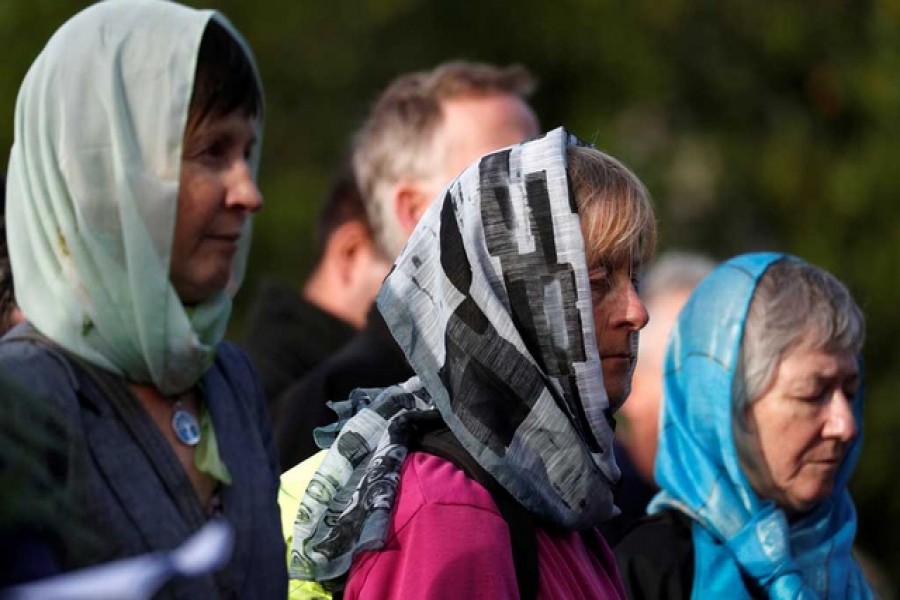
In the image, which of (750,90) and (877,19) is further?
(750,90)

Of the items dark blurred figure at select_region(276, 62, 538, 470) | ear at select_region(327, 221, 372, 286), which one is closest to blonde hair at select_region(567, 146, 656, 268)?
dark blurred figure at select_region(276, 62, 538, 470)

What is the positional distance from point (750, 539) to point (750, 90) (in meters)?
7.91

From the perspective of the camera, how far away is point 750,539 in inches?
149

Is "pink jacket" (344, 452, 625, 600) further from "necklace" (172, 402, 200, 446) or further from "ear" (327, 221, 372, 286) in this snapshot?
"ear" (327, 221, 372, 286)

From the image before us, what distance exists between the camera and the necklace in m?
3.07

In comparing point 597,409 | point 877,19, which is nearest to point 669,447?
point 597,409

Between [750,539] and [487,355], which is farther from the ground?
[487,355]

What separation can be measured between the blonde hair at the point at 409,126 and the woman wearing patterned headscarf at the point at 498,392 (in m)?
1.89

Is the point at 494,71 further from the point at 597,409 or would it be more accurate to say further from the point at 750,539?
the point at 597,409

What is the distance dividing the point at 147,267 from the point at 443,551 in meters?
0.85

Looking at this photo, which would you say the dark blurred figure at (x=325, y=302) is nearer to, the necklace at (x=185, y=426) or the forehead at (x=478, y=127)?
the forehead at (x=478, y=127)

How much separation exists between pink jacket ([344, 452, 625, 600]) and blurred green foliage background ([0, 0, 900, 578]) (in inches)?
298

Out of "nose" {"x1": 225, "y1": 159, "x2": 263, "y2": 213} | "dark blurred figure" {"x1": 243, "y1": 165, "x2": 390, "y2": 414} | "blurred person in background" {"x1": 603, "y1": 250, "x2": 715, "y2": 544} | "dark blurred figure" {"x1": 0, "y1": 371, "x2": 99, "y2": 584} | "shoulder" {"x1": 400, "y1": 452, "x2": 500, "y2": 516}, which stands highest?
"dark blurred figure" {"x1": 0, "y1": 371, "x2": 99, "y2": 584}

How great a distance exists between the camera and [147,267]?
3109 mm
